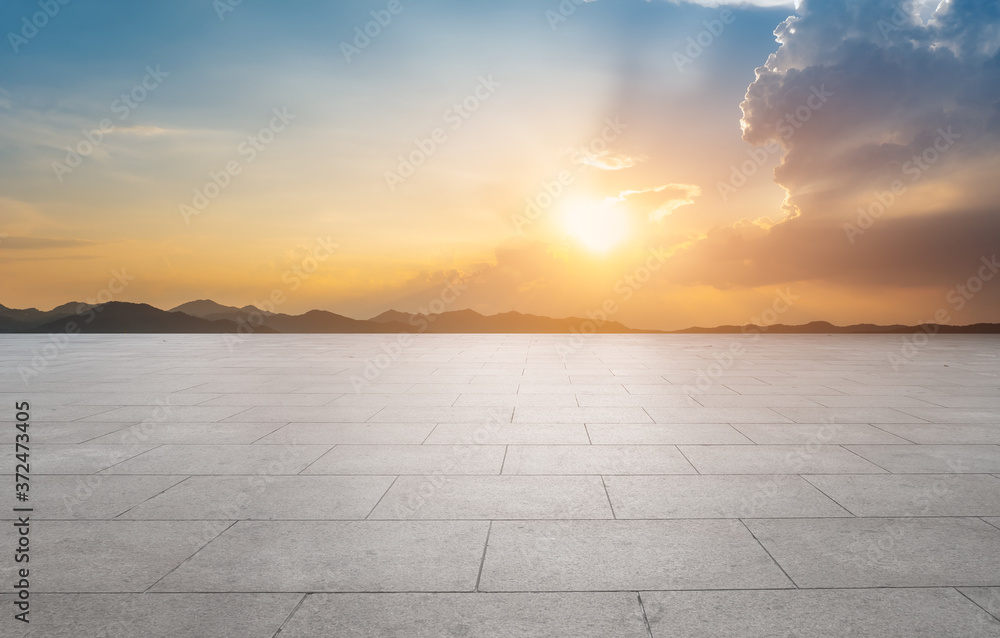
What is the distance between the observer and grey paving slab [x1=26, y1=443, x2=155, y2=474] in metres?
6.65

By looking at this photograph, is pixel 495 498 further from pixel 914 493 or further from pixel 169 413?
pixel 169 413

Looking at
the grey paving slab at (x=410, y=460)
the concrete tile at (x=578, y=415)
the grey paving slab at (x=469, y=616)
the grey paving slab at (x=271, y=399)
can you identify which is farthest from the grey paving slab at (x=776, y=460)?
the grey paving slab at (x=271, y=399)

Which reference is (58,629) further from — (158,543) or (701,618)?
(701,618)

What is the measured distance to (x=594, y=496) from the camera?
18.4 ft

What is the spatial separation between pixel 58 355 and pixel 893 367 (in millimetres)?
24996

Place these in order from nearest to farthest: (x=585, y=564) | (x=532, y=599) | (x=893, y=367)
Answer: (x=532, y=599) < (x=585, y=564) < (x=893, y=367)

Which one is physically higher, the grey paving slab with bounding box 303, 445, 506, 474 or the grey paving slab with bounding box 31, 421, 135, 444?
Answer: the grey paving slab with bounding box 31, 421, 135, 444

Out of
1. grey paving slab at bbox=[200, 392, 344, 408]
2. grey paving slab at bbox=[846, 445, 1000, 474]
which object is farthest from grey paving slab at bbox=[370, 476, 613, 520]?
grey paving slab at bbox=[200, 392, 344, 408]

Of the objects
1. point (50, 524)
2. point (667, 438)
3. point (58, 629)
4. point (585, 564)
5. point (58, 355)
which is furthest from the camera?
point (58, 355)

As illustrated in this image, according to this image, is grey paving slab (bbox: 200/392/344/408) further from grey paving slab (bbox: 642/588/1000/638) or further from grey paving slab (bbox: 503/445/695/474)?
grey paving slab (bbox: 642/588/1000/638)

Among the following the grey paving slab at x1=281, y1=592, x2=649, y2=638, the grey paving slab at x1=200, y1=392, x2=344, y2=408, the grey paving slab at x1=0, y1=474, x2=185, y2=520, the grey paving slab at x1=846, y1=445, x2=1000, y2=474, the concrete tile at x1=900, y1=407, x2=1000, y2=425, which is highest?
the grey paving slab at x1=200, y1=392, x2=344, y2=408

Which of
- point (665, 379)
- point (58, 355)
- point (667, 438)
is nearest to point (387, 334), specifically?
point (58, 355)

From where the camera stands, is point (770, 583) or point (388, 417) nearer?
point (770, 583)

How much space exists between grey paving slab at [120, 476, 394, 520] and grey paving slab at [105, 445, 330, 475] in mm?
310
